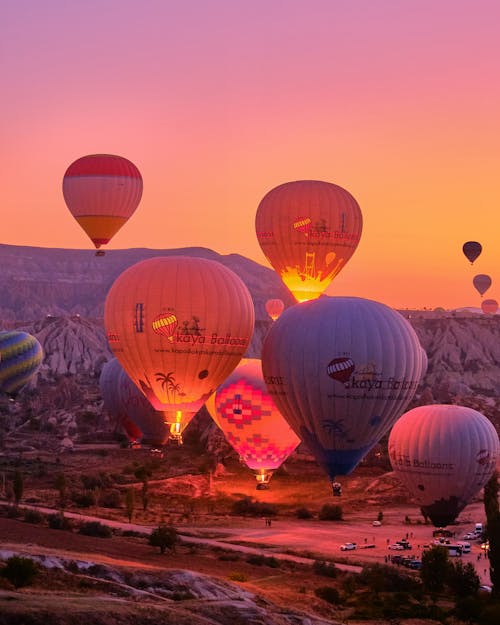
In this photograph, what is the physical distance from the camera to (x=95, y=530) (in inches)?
1547

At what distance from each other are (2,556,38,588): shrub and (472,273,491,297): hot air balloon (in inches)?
3986

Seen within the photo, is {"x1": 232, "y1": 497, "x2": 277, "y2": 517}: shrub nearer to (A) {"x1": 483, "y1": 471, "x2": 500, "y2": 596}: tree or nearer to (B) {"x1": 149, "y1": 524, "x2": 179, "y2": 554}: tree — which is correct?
(B) {"x1": 149, "y1": 524, "x2": 179, "y2": 554}: tree

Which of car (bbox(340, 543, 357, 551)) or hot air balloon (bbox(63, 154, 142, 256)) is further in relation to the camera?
hot air balloon (bbox(63, 154, 142, 256))

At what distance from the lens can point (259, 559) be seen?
122 ft

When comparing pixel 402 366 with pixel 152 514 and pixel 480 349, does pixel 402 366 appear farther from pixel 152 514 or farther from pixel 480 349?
pixel 480 349

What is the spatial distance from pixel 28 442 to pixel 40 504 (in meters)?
25.7

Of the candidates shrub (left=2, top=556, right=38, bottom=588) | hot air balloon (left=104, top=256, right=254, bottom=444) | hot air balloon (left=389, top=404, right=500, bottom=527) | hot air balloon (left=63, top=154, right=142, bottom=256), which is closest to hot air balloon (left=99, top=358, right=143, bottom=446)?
hot air balloon (left=63, top=154, right=142, bottom=256)

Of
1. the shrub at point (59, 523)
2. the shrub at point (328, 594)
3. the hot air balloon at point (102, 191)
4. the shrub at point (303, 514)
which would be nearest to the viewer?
the shrub at point (328, 594)

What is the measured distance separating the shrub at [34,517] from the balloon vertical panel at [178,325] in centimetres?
562

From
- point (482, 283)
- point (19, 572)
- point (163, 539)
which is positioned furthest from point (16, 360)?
point (482, 283)

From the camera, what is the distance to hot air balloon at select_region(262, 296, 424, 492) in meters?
38.8

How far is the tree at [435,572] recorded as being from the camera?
34.8 meters

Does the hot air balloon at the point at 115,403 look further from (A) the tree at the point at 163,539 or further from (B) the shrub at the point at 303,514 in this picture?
(A) the tree at the point at 163,539

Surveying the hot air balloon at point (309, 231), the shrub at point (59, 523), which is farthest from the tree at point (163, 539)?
the hot air balloon at point (309, 231)
